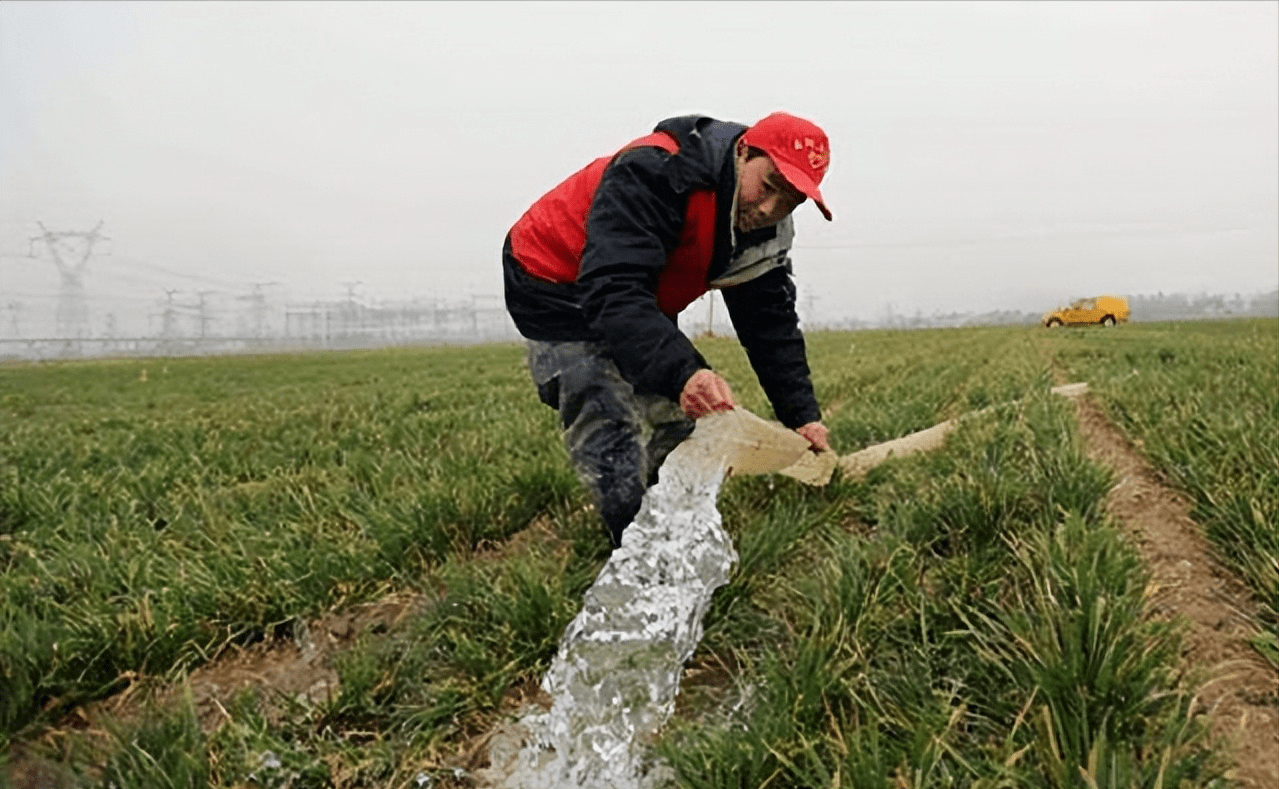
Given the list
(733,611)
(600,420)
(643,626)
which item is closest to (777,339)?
(600,420)

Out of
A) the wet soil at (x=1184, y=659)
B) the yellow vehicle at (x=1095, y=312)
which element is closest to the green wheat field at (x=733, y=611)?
the wet soil at (x=1184, y=659)

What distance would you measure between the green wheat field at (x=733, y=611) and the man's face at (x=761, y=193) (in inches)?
46.2

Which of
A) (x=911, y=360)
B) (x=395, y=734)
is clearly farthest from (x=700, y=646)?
(x=911, y=360)

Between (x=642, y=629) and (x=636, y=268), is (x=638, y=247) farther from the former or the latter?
(x=642, y=629)

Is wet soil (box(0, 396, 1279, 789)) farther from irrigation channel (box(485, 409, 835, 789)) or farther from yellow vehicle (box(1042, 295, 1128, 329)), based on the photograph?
yellow vehicle (box(1042, 295, 1128, 329))

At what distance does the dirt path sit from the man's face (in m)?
1.60

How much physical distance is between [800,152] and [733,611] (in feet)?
4.89

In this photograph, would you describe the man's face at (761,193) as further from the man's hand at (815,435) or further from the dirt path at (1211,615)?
the dirt path at (1211,615)

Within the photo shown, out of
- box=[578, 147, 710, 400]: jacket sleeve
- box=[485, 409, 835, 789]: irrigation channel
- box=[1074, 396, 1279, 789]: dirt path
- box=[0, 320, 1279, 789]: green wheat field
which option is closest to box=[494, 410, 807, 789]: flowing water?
box=[485, 409, 835, 789]: irrigation channel

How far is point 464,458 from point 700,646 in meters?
2.70

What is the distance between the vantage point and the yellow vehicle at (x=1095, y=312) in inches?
2215

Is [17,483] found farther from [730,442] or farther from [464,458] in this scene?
[730,442]

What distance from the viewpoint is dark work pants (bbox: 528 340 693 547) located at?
3037mm

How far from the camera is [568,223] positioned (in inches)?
121
